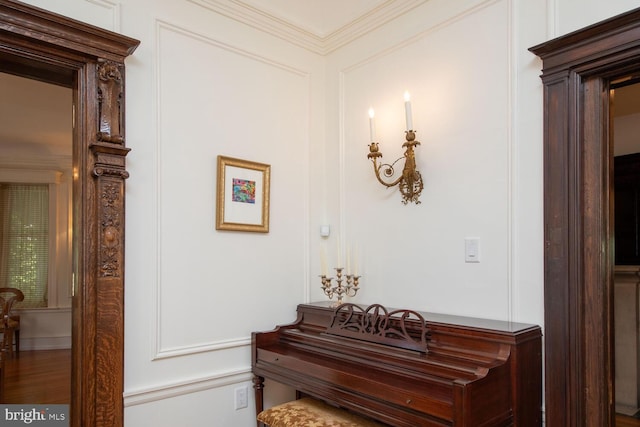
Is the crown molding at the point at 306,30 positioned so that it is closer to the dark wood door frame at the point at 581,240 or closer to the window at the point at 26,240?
the dark wood door frame at the point at 581,240

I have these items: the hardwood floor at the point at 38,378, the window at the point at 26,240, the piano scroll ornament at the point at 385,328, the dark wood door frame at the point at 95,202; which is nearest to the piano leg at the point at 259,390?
the piano scroll ornament at the point at 385,328

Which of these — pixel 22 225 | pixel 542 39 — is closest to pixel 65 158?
pixel 22 225

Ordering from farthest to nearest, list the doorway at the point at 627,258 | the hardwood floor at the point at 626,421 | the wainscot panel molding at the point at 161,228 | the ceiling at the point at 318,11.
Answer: the doorway at the point at 627,258 < the hardwood floor at the point at 626,421 < the ceiling at the point at 318,11 < the wainscot panel molding at the point at 161,228

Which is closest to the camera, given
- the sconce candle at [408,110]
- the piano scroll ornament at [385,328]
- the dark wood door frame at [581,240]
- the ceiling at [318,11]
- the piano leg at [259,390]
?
the dark wood door frame at [581,240]

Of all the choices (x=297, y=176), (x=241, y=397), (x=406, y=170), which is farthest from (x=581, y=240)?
(x=241, y=397)

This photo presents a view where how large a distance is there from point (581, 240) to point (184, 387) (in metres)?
2.05

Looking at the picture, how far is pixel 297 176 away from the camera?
295 cm

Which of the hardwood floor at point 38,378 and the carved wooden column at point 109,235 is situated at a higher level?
the carved wooden column at point 109,235

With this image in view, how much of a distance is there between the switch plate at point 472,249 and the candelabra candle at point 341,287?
0.70 metres

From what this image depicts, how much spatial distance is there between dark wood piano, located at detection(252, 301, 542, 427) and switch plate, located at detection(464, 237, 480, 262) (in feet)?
1.00

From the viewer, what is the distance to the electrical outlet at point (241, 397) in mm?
2549

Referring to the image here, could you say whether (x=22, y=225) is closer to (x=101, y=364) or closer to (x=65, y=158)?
(x=65, y=158)

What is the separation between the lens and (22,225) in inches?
234

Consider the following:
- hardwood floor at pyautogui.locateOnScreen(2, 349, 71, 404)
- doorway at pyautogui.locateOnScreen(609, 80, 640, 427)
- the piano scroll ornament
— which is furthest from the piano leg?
doorway at pyautogui.locateOnScreen(609, 80, 640, 427)
